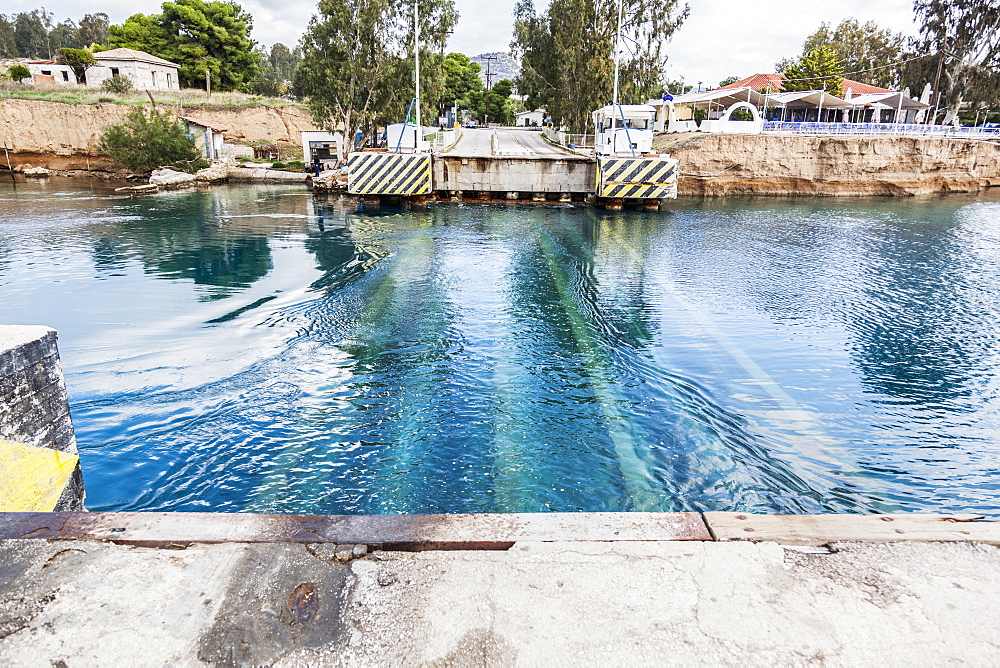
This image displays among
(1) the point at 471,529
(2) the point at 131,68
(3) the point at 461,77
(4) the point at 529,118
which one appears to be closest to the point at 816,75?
(4) the point at 529,118

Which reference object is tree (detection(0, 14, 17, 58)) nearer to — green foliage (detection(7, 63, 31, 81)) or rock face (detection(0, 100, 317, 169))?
green foliage (detection(7, 63, 31, 81))

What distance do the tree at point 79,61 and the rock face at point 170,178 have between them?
3030cm

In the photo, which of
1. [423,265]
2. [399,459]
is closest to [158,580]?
[399,459]

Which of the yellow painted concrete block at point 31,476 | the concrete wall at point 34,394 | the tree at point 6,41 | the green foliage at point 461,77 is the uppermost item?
the tree at point 6,41

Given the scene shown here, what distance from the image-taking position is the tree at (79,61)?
49062 mm

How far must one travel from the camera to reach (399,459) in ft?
17.4

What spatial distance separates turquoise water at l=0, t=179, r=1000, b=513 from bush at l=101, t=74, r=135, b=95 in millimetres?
36786

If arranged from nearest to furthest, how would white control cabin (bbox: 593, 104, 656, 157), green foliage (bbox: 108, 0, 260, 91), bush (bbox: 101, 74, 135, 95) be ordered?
white control cabin (bbox: 593, 104, 656, 157)
bush (bbox: 101, 74, 135, 95)
green foliage (bbox: 108, 0, 260, 91)

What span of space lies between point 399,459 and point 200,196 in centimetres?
2352

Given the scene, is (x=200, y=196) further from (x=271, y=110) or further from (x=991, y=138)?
(x=991, y=138)

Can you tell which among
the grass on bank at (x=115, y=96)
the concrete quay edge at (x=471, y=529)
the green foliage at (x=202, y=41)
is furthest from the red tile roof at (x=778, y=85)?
the concrete quay edge at (x=471, y=529)

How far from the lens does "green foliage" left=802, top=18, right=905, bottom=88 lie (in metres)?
57.8

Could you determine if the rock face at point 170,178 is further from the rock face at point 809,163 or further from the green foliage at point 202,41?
the green foliage at point 202,41

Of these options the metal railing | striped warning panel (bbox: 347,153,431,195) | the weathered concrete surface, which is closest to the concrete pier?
the weathered concrete surface
